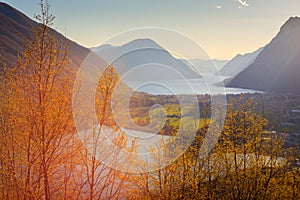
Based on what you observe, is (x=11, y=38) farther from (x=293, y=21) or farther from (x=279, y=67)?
(x=293, y=21)

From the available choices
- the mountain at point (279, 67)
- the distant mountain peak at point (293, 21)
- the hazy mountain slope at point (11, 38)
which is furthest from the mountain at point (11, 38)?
the distant mountain peak at point (293, 21)

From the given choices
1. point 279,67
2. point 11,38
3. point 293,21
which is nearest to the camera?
point 11,38

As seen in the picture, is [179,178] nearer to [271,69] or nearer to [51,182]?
[51,182]

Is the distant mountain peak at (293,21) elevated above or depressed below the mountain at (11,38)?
above

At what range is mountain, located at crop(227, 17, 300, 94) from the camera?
15188 cm

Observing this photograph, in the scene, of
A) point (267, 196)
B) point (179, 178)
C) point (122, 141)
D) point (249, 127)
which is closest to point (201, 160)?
point (179, 178)

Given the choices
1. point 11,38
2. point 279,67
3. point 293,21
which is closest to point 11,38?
point 11,38

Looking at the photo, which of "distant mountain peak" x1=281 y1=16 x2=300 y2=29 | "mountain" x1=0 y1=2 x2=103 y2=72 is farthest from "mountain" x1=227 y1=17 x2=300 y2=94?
"mountain" x1=0 y1=2 x2=103 y2=72

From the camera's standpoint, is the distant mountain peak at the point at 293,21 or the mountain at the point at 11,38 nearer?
the mountain at the point at 11,38

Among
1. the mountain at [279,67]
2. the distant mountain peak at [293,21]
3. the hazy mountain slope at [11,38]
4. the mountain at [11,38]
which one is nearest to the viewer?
the mountain at [11,38]

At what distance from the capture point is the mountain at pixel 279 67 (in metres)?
152

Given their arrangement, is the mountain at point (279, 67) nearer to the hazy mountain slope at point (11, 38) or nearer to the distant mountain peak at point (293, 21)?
the distant mountain peak at point (293, 21)

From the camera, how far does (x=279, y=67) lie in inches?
6703

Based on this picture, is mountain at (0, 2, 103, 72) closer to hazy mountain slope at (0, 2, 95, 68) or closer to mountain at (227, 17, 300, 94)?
hazy mountain slope at (0, 2, 95, 68)
